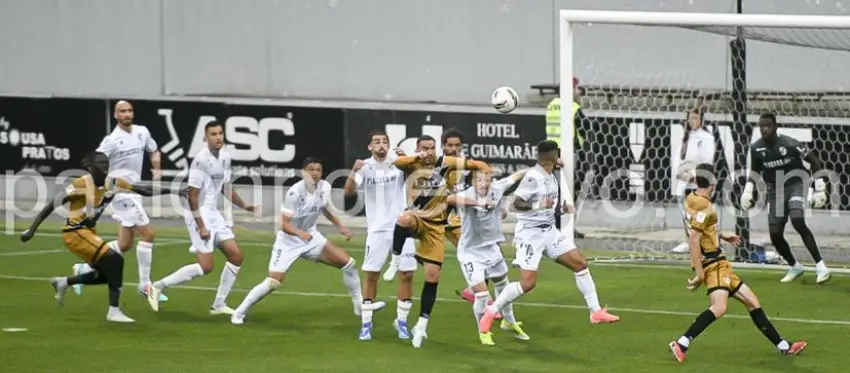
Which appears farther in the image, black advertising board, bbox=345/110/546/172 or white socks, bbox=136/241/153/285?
black advertising board, bbox=345/110/546/172

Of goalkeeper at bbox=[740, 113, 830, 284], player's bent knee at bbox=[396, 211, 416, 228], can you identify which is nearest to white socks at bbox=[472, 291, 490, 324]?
player's bent knee at bbox=[396, 211, 416, 228]

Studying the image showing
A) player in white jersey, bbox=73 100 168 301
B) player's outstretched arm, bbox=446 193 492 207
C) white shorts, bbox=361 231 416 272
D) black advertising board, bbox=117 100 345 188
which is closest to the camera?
player's outstretched arm, bbox=446 193 492 207

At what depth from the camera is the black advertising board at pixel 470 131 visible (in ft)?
82.3

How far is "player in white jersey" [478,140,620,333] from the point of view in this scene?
50.0 feet

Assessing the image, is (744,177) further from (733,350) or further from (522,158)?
(733,350)

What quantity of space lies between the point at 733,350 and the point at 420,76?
42.6 feet

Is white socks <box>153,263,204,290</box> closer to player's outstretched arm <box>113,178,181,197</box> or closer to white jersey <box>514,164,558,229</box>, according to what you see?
player's outstretched arm <box>113,178,181,197</box>

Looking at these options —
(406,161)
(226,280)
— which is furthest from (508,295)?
(226,280)

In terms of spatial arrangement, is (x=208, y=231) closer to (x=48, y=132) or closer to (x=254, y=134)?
(x=254, y=134)

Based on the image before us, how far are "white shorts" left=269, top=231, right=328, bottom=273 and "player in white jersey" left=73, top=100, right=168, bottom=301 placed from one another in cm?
205

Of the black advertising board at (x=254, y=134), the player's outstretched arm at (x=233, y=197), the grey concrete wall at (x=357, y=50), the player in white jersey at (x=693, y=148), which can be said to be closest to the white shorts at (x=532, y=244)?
the player's outstretched arm at (x=233, y=197)

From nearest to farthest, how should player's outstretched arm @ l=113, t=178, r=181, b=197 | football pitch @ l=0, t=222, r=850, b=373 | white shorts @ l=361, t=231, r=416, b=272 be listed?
1. football pitch @ l=0, t=222, r=850, b=373
2. white shorts @ l=361, t=231, r=416, b=272
3. player's outstretched arm @ l=113, t=178, r=181, b=197

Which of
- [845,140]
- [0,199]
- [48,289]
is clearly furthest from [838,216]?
[0,199]

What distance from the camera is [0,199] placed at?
2955 cm
